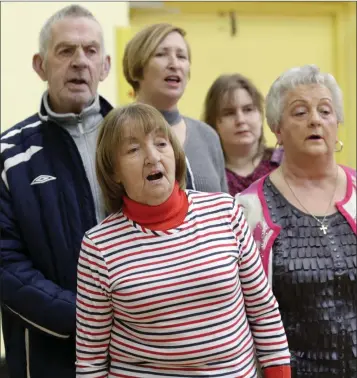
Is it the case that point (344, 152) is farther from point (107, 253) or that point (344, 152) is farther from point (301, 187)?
point (107, 253)

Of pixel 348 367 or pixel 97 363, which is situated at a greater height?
pixel 97 363

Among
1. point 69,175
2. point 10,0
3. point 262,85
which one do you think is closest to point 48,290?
point 69,175

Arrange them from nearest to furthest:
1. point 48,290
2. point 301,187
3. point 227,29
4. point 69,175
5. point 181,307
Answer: point 181,307, point 48,290, point 69,175, point 301,187, point 227,29

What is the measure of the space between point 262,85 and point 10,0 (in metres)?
1.45

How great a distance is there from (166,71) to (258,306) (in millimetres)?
778

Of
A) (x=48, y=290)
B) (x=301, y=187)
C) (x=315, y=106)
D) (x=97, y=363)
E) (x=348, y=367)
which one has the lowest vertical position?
(x=348, y=367)

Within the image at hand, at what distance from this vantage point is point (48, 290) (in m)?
1.36

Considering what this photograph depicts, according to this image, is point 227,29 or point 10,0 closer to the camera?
point 10,0

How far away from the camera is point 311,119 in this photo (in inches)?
60.9

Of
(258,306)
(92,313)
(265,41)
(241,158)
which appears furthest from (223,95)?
(265,41)

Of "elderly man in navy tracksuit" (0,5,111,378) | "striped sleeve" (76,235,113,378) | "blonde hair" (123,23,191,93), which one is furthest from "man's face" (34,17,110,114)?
"striped sleeve" (76,235,113,378)

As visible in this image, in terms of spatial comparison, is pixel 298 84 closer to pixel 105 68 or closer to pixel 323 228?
pixel 323 228

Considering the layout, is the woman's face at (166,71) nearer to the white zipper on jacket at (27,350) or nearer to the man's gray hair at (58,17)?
the man's gray hair at (58,17)

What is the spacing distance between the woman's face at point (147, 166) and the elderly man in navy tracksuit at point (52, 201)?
0.78ft
